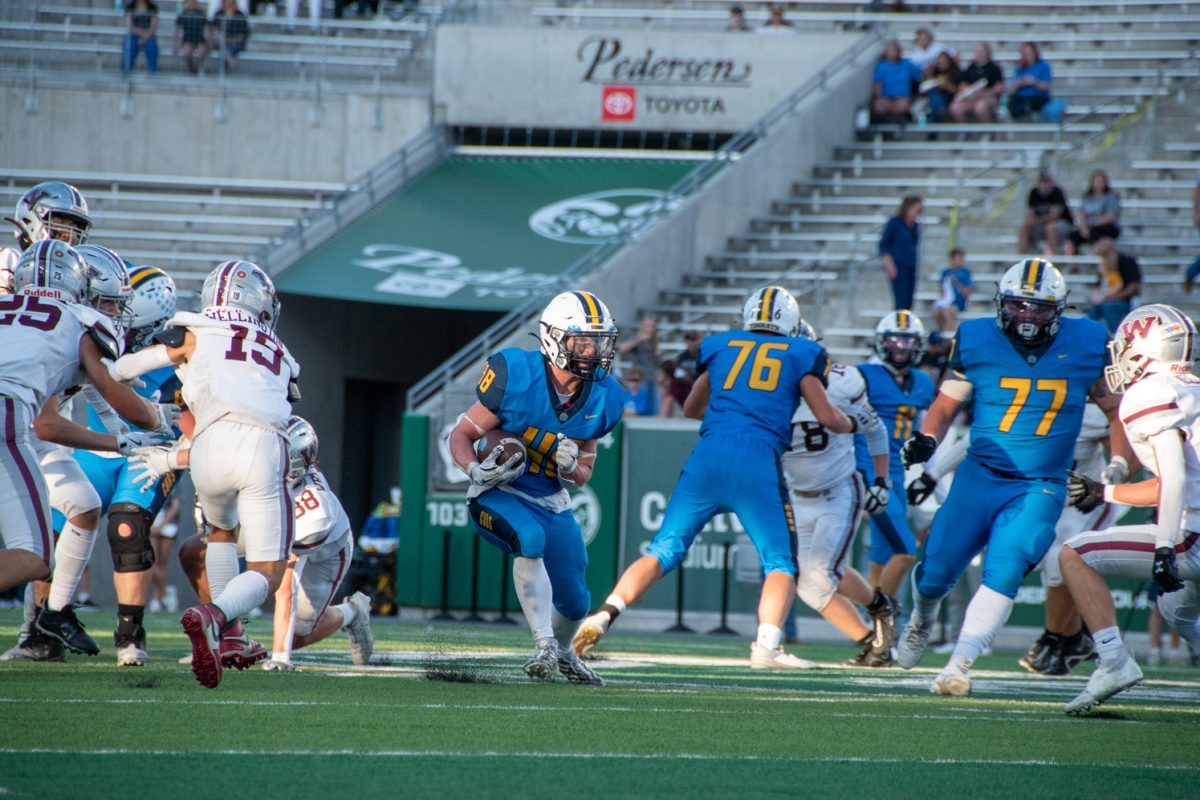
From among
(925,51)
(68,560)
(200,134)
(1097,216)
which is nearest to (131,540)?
(68,560)

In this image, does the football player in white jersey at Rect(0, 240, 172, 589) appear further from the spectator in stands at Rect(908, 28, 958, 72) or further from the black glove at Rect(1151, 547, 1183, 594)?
the spectator in stands at Rect(908, 28, 958, 72)

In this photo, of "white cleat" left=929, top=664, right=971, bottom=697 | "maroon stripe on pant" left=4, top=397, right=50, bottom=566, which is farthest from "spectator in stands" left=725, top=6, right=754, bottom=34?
"maroon stripe on pant" left=4, top=397, right=50, bottom=566

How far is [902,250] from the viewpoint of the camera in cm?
1545

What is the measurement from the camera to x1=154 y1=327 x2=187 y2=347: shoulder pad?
620 centimetres

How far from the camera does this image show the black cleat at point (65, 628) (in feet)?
23.7

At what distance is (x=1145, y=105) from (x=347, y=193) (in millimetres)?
9300

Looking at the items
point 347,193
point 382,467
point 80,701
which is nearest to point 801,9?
point 347,193

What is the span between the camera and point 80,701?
541 cm

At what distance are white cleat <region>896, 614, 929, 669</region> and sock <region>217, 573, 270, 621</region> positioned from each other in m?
3.27

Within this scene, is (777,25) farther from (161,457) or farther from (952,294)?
(161,457)

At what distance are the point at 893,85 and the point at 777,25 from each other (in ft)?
6.02

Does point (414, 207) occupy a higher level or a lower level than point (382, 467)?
higher

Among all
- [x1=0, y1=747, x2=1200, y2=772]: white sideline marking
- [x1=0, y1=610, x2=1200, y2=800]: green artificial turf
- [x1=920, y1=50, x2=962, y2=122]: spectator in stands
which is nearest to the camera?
[x1=0, y1=610, x2=1200, y2=800]: green artificial turf

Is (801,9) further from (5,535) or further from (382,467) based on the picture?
(5,535)
